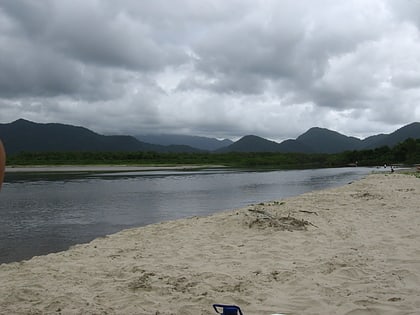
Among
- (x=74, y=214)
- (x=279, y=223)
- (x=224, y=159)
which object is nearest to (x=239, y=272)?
(x=279, y=223)

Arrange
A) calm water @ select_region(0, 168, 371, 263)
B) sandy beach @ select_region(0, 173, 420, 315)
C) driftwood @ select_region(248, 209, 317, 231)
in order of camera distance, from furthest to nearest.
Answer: calm water @ select_region(0, 168, 371, 263) → driftwood @ select_region(248, 209, 317, 231) → sandy beach @ select_region(0, 173, 420, 315)

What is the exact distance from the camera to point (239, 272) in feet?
24.3

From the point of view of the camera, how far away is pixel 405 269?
6.93m

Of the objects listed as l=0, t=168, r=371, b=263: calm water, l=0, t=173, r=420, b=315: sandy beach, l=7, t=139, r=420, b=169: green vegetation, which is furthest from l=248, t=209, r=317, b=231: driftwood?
l=7, t=139, r=420, b=169: green vegetation

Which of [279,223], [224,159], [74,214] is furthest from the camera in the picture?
[224,159]

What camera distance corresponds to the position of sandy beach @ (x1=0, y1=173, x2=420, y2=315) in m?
5.74

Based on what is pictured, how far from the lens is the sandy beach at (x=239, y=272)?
5.74m

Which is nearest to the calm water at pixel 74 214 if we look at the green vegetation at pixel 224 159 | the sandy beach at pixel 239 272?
the sandy beach at pixel 239 272

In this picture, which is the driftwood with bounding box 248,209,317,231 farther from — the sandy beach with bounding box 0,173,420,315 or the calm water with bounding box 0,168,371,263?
the calm water with bounding box 0,168,371,263

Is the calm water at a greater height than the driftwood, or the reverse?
the driftwood

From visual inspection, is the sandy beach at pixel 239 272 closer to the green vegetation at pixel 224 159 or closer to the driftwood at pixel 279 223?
the driftwood at pixel 279 223

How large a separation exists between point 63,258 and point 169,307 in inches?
185

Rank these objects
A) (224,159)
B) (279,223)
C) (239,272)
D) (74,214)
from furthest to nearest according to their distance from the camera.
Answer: (224,159) < (74,214) < (279,223) < (239,272)

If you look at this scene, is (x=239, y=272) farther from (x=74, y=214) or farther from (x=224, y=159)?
(x=224, y=159)
